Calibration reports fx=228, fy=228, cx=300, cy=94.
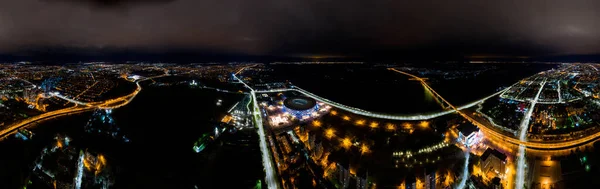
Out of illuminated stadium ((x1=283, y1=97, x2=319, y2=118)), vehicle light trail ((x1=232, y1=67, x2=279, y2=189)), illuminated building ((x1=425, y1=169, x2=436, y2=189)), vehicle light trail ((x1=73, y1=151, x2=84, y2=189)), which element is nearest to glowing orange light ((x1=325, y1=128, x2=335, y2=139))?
illuminated stadium ((x1=283, y1=97, x2=319, y2=118))

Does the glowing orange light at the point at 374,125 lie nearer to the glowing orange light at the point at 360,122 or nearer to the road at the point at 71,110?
the glowing orange light at the point at 360,122

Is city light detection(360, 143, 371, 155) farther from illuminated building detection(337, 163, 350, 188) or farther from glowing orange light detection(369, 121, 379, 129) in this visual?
glowing orange light detection(369, 121, 379, 129)

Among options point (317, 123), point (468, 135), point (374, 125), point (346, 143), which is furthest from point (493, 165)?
point (317, 123)

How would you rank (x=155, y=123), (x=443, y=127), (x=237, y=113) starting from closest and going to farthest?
(x=443, y=127), (x=155, y=123), (x=237, y=113)

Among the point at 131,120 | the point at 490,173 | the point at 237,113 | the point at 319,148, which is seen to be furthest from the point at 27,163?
the point at 490,173

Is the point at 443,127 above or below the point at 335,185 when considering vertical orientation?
above

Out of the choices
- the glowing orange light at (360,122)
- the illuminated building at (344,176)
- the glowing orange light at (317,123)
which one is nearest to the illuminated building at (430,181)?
the illuminated building at (344,176)

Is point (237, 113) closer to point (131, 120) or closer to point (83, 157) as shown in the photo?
point (131, 120)
